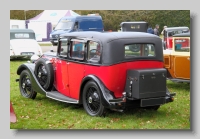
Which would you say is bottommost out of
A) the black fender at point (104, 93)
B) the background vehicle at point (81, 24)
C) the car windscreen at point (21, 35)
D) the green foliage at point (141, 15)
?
the black fender at point (104, 93)

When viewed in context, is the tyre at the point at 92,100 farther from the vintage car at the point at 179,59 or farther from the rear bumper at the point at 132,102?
the vintage car at the point at 179,59

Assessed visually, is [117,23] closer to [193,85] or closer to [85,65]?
[85,65]

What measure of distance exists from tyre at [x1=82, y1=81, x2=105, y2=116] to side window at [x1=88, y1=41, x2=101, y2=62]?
0.44 m

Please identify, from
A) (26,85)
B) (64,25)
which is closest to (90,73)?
(26,85)

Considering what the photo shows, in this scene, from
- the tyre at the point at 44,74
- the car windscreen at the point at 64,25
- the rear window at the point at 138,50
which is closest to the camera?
the rear window at the point at 138,50

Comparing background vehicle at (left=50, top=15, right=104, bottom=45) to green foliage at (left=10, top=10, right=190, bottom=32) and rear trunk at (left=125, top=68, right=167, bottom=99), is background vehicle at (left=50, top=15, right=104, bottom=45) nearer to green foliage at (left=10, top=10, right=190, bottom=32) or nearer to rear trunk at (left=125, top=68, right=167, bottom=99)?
green foliage at (left=10, top=10, right=190, bottom=32)

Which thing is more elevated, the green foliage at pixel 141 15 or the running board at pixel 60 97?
the green foliage at pixel 141 15

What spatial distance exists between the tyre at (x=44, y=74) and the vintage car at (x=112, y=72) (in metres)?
0.40

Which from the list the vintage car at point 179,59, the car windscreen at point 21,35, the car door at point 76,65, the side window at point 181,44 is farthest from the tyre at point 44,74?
the car windscreen at point 21,35

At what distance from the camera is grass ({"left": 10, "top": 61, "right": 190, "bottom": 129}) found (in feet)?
20.6

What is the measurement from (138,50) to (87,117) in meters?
1.53

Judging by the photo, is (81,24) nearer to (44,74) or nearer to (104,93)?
(44,74)

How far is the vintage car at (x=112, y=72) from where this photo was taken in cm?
623

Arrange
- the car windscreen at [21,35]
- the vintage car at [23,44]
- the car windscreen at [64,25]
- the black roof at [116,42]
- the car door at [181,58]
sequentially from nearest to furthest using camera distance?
1. the black roof at [116,42]
2. the car door at [181,58]
3. the vintage car at [23,44]
4. the car windscreen at [21,35]
5. the car windscreen at [64,25]
